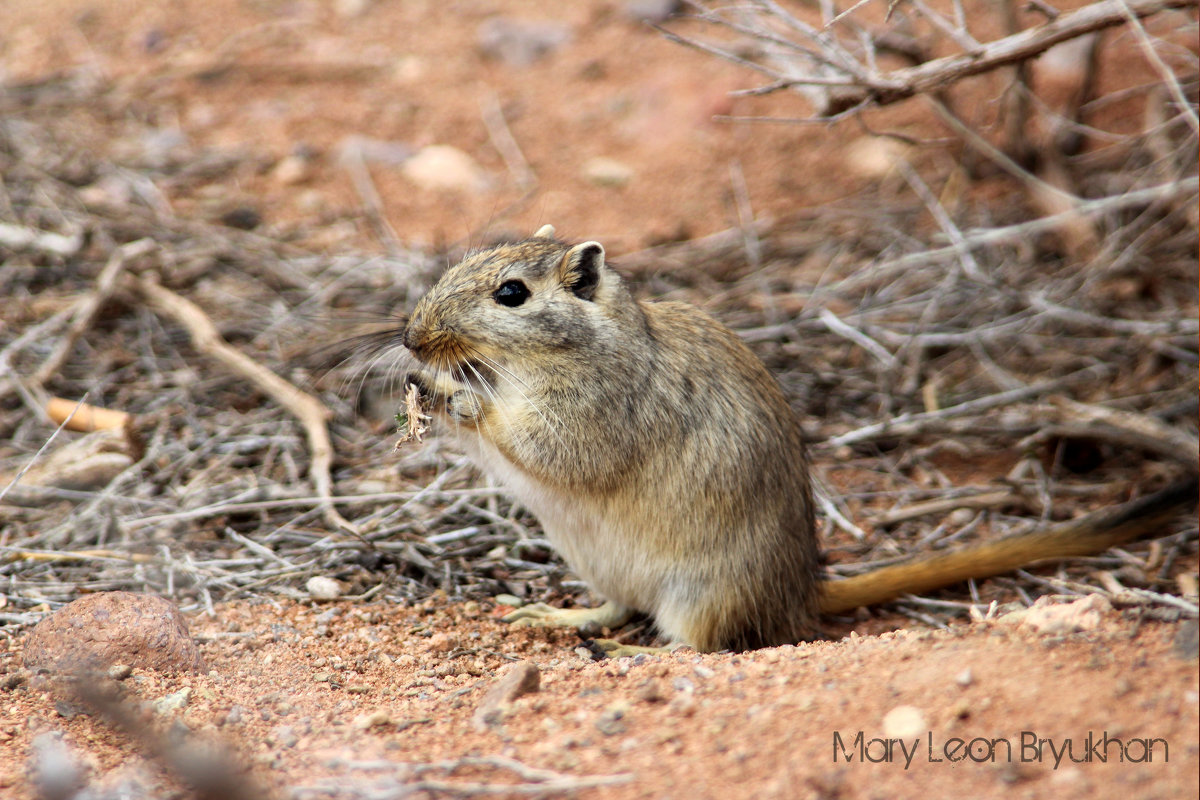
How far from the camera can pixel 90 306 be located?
5.01 metres

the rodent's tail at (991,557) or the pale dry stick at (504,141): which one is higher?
the pale dry stick at (504,141)

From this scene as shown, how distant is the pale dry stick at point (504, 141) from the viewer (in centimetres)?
710

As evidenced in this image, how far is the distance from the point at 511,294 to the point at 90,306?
2614 millimetres

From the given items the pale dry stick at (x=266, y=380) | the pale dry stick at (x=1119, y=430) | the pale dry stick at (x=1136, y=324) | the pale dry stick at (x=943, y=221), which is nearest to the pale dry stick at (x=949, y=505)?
the pale dry stick at (x=1119, y=430)

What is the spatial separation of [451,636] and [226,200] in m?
4.19

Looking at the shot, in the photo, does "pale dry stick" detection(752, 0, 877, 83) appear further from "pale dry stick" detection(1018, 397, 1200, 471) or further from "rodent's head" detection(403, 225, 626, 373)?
"pale dry stick" detection(1018, 397, 1200, 471)

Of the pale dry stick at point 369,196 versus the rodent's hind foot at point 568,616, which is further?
the pale dry stick at point 369,196

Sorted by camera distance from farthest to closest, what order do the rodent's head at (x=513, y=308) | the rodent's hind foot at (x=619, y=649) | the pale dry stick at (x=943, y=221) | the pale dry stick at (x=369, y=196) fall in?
the pale dry stick at (x=369, y=196)
the pale dry stick at (x=943, y=221)
the rodent's hind foot at (x=619, y=649)
the rodent's head at (x=513, y=308)

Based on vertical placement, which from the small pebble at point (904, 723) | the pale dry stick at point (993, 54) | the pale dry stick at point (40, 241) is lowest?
the small pebble at point (904, 723)

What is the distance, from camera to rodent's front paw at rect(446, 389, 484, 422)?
344 cm

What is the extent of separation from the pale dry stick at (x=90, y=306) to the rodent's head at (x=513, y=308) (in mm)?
2235

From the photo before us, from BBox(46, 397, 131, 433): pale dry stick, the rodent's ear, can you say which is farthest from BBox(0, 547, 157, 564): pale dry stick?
the rodent's ear

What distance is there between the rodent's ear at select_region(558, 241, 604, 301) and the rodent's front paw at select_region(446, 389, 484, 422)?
49 cm

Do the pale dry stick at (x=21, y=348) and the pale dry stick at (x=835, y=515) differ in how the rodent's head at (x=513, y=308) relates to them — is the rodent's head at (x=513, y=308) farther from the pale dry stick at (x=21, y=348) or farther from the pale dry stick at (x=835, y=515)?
the pale dry stick at (x=21, y=348)
